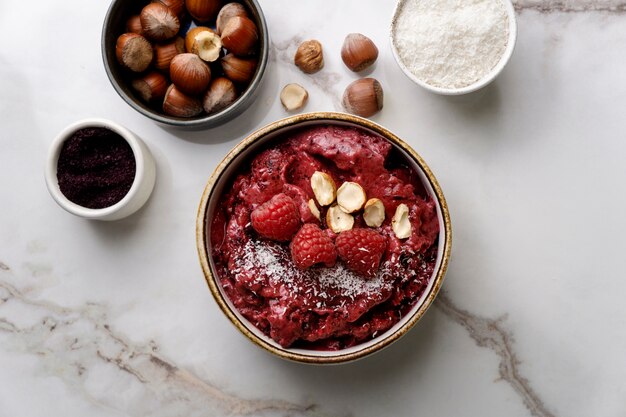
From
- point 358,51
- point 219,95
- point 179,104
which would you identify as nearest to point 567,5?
point 358,51

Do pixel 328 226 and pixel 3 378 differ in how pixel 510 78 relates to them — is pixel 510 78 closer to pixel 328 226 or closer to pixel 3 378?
pixel 328 226

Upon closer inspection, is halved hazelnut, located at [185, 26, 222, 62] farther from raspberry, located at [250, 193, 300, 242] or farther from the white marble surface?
raspberry, located at [250, 193, 300, 242]

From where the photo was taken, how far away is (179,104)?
2.03m

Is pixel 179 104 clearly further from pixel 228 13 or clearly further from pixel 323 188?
pixel 323 188

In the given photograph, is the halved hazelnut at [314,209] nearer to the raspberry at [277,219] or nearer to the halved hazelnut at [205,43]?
the raspberry at [277,219]

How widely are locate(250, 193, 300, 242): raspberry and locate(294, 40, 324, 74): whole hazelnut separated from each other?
0.55 metres

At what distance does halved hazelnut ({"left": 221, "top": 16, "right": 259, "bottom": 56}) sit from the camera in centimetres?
198

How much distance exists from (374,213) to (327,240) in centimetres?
18

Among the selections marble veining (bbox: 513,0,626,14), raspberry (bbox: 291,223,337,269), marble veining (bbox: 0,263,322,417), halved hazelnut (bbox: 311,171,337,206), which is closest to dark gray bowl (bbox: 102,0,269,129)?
halved hazelnut (bbox: 311,171,337,206)

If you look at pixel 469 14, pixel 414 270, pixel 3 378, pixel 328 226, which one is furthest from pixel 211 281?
pixel 469 14

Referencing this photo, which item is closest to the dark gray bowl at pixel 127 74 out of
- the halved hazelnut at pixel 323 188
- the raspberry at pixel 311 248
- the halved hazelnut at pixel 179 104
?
the halved hazelnut at pixel 179 104

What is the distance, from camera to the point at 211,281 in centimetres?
183

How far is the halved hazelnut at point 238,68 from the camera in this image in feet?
6.69

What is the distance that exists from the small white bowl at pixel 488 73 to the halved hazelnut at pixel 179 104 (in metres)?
0.66
